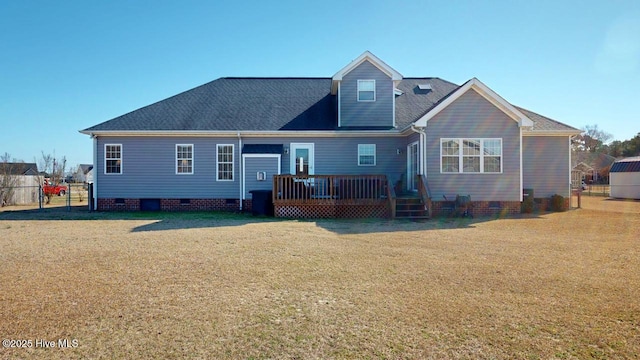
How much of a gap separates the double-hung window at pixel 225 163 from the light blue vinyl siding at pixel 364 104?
530 cm

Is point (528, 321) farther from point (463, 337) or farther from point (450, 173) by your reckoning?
point (450, 173)

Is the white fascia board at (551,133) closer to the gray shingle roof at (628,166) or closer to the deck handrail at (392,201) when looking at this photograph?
the deck handrail at (392,201)

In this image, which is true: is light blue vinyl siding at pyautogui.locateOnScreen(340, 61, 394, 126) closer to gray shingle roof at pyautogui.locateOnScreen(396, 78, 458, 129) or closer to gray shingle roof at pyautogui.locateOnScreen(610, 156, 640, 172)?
gray shingle roof at pyautogui.locateOnScreen(396, 78, 458, 129)

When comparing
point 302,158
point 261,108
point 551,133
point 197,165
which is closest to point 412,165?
point 302,158

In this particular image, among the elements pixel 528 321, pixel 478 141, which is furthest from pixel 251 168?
pixel 528 321

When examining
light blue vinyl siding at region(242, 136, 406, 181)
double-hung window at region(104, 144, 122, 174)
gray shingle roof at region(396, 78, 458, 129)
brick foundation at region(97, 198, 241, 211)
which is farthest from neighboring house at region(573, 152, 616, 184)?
double-hung window at region(104, 144, 122, 174)

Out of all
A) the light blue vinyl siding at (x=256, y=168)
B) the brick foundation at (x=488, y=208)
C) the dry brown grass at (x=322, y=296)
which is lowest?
the dry brown grass at (x=322, y=296)

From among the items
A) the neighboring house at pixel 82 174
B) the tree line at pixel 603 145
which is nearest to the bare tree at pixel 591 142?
the tree line at pixel 603 145

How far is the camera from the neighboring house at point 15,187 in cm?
2078

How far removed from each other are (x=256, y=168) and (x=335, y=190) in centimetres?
408

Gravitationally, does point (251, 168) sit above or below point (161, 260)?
above

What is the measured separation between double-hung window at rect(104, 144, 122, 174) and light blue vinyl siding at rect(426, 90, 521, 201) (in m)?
13.2

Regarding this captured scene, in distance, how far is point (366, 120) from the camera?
1733cm

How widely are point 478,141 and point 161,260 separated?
12305 millimetres
